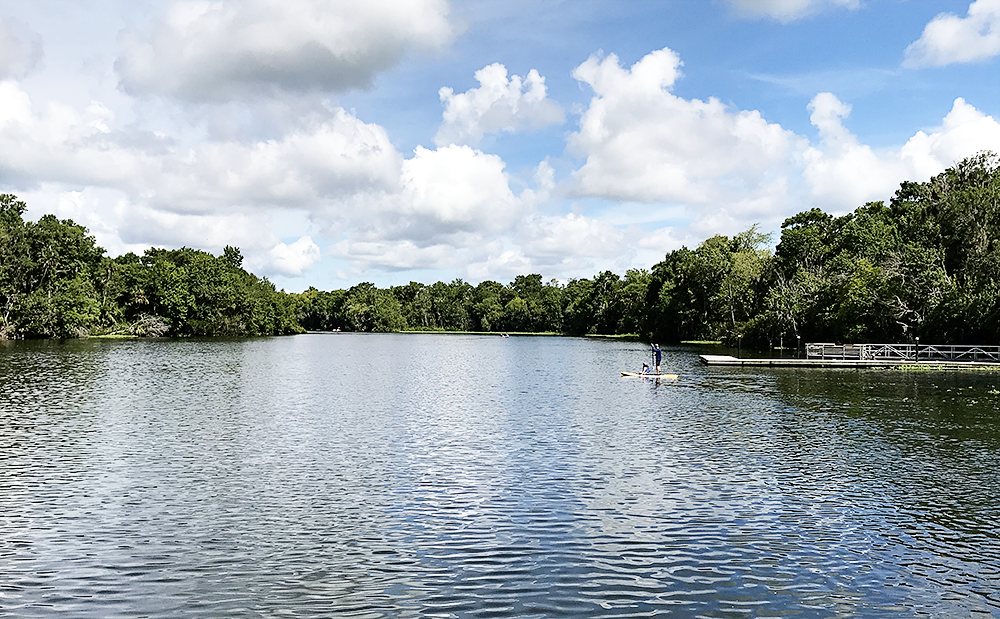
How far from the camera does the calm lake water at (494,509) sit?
12.9 metres

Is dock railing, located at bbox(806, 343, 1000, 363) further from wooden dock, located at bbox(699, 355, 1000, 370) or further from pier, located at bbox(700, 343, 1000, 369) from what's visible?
wooden dock, located at bbox(699, 355, 1000, 370)

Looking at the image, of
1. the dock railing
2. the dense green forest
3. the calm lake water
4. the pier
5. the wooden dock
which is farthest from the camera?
the dense green forest

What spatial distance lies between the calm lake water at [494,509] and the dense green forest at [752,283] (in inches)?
1869

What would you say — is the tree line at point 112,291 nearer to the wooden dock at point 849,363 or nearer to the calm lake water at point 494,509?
the calm lake water at point 494,509

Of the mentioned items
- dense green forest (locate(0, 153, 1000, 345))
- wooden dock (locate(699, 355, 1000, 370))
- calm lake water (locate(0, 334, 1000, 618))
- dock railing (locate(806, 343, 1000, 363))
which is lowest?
calm lake water (locate(0, 334, 1000, 618))

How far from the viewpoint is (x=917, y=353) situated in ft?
226

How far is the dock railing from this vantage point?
69188 millimetres

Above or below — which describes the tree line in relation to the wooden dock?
above

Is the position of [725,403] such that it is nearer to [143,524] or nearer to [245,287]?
[143,524]

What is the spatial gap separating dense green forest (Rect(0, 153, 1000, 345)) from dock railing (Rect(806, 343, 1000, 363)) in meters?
3.06

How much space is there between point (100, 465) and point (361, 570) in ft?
42.1

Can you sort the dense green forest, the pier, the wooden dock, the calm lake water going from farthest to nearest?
the dense green forest → the pier → the wooden dock → the calm lake water

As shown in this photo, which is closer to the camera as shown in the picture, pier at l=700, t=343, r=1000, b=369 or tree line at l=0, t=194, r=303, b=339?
pier at l=700, t=343, r=1000, b=369

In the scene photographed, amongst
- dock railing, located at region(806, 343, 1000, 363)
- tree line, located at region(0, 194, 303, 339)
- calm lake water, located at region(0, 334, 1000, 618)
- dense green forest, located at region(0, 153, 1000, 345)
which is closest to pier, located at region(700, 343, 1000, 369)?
dock railing, located at region(806, 343, 1000, 363)
